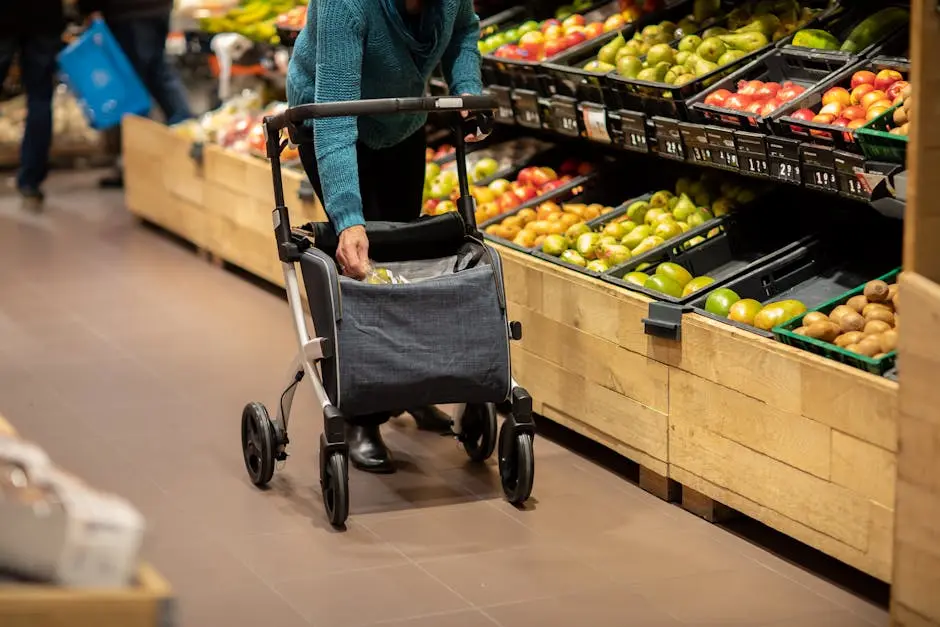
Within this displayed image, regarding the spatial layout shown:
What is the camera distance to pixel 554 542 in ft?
12.8

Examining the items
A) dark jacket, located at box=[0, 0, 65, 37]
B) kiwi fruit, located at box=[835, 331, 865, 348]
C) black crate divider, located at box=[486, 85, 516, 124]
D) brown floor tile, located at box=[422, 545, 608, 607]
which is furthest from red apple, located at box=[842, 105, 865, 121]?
dark jacket, located at box=[0, 0, 65, 37]

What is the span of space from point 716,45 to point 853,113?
88cm

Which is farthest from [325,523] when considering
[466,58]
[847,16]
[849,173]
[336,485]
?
[847,16]

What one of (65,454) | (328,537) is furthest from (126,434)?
(328,537)

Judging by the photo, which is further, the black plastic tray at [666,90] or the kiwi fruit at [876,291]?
the black plastic tray at [666,90]

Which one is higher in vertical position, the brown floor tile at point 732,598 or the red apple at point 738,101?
the red apple at point 738,101

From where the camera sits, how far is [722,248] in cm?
456

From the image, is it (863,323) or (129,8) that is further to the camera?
(129,8)

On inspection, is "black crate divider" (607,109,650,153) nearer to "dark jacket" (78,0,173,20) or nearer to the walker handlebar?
the walker handlebar

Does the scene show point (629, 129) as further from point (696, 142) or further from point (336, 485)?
point (336, 485)

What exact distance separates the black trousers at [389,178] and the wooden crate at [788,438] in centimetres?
96

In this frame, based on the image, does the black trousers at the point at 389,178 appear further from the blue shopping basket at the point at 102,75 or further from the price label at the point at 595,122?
the blue shopping basket at the point at 102,75

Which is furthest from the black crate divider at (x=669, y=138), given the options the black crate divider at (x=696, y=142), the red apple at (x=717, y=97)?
the red apple at (x=717, y=97)

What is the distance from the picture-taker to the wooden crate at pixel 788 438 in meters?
3.38
